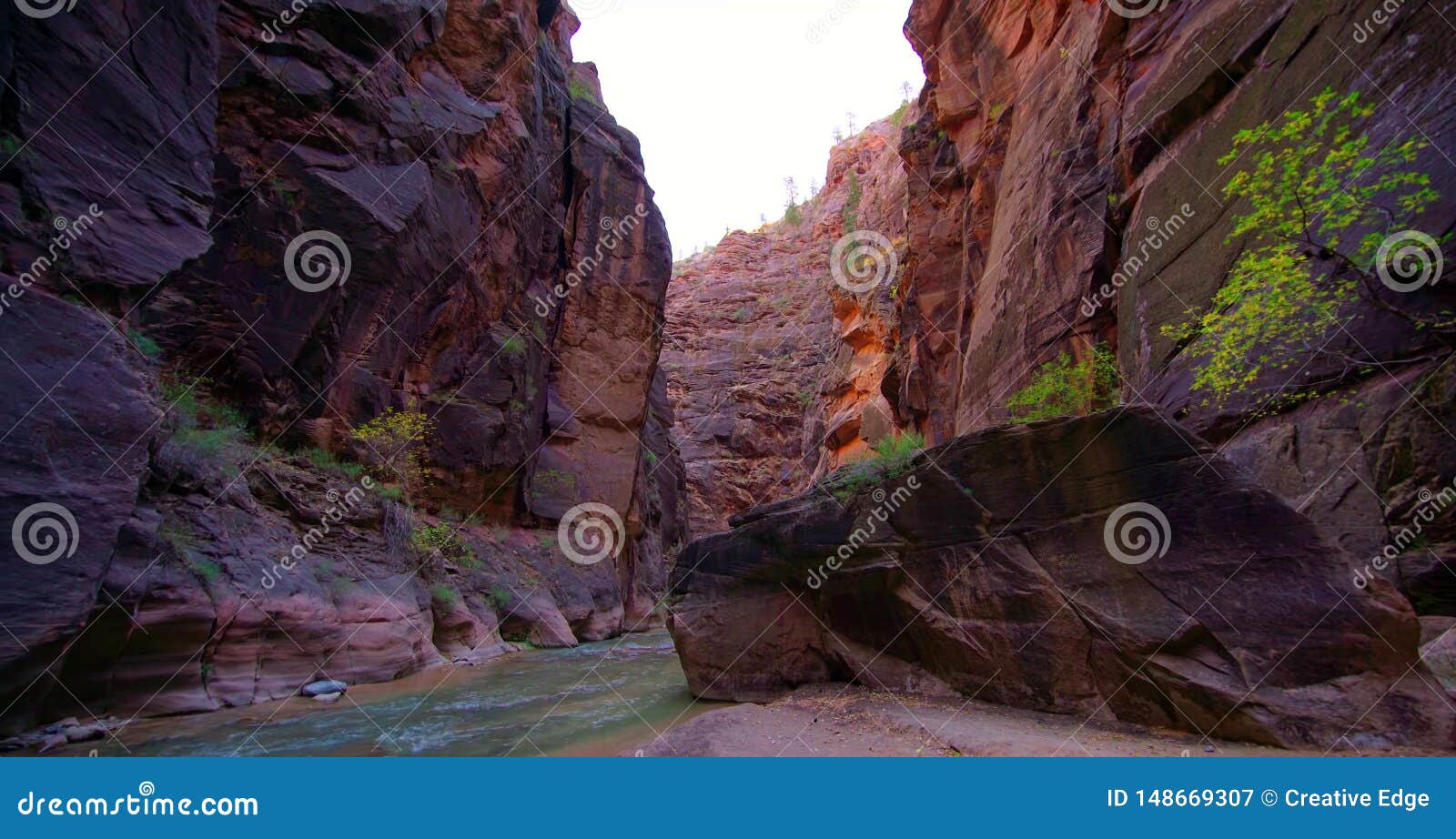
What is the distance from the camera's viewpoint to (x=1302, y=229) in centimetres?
703

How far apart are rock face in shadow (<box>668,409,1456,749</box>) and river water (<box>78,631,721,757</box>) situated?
5.50ft

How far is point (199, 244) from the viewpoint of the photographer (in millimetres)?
9656

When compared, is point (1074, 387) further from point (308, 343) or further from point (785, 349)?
point (785, 349)

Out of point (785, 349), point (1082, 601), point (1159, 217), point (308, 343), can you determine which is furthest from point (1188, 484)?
point (785, 349)

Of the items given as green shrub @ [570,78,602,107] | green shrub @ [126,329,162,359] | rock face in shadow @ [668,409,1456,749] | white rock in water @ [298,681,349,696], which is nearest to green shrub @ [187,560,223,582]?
white rock in water @ [298,681,349,696]

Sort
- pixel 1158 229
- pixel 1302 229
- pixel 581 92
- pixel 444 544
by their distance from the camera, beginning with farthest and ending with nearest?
Answer: pixel 581 92, pixel 444 544, pixel 1158 229, pixel 1302 229

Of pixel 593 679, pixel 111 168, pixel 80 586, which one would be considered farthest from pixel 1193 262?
pixel 111 168

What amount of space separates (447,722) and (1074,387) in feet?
40.2

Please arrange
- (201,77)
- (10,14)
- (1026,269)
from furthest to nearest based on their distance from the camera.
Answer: (1026,269)
(201,77)
(10,14)

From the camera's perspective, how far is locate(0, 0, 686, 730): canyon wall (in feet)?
24.3

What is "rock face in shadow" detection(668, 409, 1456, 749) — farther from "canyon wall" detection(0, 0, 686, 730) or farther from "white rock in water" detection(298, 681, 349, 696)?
"canyon wall" detection(0, 0, 686, 730)

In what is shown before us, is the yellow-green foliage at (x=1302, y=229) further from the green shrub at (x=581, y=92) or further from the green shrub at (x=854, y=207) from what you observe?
the green shrub at (x=854, y=207)

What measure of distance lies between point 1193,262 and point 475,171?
1911 cm

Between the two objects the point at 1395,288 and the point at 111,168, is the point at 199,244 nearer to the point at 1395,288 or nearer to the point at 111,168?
the point at 111,168
